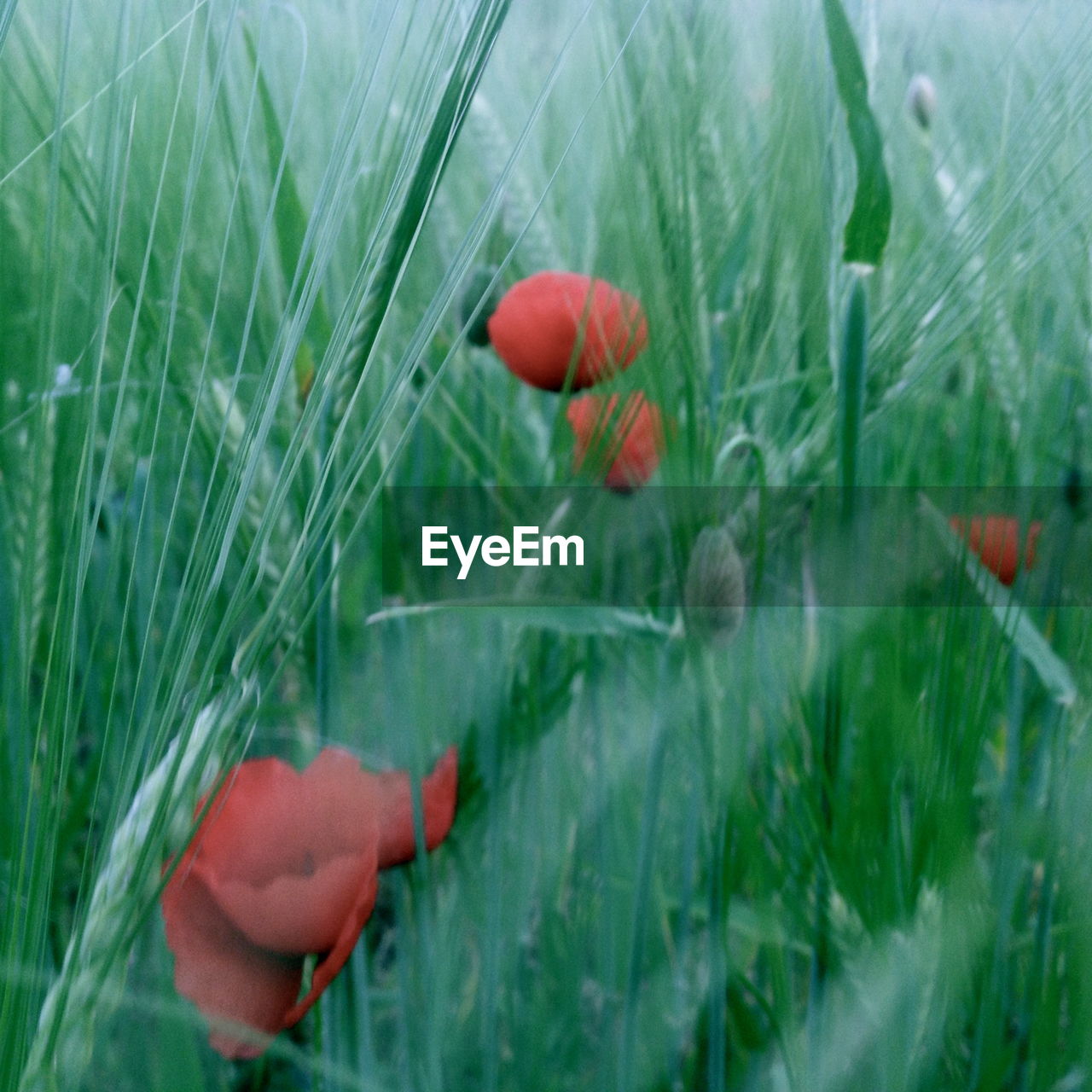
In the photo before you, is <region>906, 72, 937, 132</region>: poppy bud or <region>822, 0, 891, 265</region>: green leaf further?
<region>906, 72, 937, 132</region>: poppy bud

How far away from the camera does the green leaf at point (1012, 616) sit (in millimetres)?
297

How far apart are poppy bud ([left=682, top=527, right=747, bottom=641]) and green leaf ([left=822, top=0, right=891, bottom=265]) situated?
9 cm

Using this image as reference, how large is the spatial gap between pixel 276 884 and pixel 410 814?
0.17ft

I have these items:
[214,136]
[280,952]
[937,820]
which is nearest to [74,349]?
[214,136]

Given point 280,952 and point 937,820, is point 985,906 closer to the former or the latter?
point 937,820

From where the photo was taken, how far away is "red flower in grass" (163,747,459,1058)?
251mm

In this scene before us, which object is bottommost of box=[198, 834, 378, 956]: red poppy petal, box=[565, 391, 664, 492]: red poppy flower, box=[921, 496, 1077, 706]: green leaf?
box=[198, 834, 378, 956]: red poppy petal

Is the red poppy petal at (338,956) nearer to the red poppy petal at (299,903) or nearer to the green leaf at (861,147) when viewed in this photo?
the red poppy petal at (299,903)

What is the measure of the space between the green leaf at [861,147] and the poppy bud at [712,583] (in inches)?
3.4

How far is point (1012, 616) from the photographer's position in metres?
0.30

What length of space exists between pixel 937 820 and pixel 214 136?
0.99 feet

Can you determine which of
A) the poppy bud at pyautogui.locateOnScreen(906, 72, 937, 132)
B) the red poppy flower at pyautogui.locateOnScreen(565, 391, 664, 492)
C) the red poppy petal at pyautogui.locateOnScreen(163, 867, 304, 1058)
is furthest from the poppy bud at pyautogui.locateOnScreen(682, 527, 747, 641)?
the poppy bud at pyautogui.locateOnScreen(906, 72, 937, 132)

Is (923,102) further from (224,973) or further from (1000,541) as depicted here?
(224,973)

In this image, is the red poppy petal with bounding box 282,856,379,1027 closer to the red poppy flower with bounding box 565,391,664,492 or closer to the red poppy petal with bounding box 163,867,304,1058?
the red poppy petal with bounding box 163,867,304,1058
